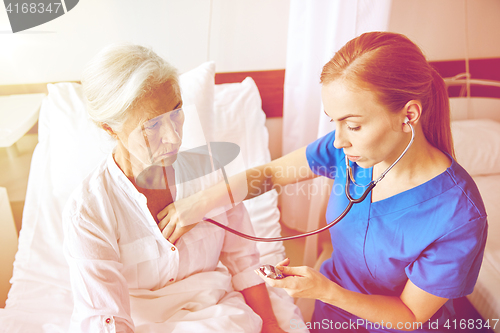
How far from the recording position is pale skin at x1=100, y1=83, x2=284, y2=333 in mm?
628

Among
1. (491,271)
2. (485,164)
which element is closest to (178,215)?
(491,271)

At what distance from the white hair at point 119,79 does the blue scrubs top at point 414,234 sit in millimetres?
527

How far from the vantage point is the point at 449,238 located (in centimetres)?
73

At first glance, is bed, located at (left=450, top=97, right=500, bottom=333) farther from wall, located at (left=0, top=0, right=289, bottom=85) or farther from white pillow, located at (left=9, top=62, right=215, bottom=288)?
white pillow, located at (left=9, top=62, right=215, bottom=288)

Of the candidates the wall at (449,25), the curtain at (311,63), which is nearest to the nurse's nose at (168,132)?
the curtain at (311,63)

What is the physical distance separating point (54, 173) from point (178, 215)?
567 millimetres

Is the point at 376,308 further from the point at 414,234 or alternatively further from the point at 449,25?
the point at 449,25

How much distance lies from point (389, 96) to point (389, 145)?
12 cm

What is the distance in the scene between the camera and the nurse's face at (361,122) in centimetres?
64

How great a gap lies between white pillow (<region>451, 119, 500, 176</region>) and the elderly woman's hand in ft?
3.86

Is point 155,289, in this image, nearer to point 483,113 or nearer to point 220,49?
point 220,49

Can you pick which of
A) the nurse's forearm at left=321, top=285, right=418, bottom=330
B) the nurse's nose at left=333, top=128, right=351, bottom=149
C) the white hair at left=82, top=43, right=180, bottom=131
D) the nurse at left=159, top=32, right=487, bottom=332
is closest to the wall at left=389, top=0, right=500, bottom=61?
the nurse at left=159, top=32, right=487, bottom=332

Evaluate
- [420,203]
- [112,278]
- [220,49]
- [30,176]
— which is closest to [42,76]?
[30,176]

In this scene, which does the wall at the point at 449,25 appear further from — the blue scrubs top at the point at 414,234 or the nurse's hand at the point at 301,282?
the nurse's hand at the point at 301,282
